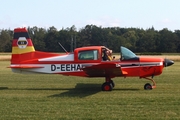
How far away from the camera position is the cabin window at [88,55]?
1144cm

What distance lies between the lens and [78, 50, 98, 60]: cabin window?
11.4 meters

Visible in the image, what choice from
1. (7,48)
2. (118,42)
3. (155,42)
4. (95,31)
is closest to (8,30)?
(7,48)

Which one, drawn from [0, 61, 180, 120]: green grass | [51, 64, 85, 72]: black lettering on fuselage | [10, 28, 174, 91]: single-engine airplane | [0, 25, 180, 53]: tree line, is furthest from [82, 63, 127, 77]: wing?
[0, 25, 180, 53]: tree line

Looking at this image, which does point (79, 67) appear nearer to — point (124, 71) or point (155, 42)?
point (124, 71)

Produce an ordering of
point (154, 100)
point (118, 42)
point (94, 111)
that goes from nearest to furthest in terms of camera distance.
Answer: point (94, 111) < point (154, 100) < point (118, 42)

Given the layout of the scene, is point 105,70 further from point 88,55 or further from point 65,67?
point 65,67

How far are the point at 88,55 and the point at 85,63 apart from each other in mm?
344

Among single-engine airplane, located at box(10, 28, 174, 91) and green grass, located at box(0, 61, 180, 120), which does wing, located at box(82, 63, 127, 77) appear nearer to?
single-engine airplane, located at box(10, 28, 174, 91)

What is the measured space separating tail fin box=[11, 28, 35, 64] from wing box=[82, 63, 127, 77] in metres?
2.95

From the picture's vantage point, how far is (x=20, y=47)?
12.3 m

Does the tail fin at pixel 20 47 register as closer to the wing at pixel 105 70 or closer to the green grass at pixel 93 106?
the green grass at pixel 93 106

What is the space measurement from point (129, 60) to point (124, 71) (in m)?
0.47

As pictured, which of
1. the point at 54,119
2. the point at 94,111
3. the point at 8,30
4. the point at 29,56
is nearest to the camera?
the point at 54,119

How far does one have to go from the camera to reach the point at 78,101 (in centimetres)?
877
